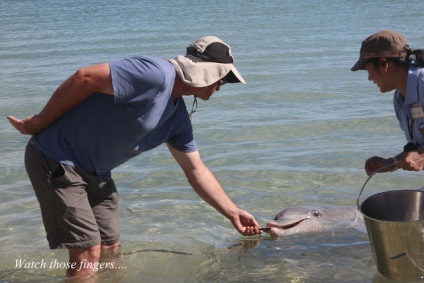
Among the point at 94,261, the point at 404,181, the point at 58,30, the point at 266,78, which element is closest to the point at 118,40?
the point at 58,30

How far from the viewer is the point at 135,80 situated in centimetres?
410

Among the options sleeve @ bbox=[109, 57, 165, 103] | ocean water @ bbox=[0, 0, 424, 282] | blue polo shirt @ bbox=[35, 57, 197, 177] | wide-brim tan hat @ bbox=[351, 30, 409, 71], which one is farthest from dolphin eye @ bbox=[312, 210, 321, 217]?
sleeve @ bbox=[109, 57, 165, 103]

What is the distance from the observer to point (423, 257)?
4.37m

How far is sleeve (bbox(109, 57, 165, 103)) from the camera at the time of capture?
408 cm

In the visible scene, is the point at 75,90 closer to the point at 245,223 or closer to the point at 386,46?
the point at 245,223

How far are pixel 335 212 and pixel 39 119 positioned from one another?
8.52ft

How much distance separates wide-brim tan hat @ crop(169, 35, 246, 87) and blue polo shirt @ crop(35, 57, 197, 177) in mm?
89

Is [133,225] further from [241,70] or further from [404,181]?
[241,70]

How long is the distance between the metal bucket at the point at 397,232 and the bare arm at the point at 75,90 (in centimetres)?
168

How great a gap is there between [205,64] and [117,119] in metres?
0.61

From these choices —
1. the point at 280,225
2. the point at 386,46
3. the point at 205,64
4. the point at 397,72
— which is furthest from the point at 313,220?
the point at 205,64

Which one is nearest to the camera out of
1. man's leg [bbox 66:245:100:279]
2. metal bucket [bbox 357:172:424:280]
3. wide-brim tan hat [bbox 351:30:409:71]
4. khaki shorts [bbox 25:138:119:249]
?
metal bucket [bbox 357:172:424:280]

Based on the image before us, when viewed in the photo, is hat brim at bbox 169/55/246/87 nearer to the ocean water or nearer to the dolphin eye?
the ocean water

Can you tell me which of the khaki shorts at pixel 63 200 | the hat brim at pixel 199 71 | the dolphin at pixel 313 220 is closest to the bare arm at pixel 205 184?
the dolphin at pixel 313 220
